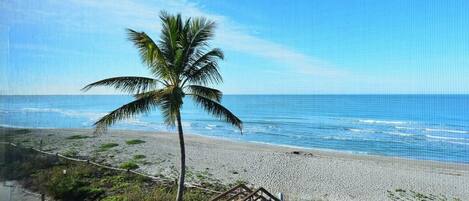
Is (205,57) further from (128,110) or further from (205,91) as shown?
(128,110)

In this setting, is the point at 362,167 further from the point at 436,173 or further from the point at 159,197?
the point at 159,197

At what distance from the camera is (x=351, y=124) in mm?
11922

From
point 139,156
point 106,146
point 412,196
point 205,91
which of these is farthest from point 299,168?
point 205,91

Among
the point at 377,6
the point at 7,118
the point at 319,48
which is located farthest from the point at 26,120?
the point at 319,48

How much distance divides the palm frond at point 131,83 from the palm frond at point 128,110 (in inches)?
3.2

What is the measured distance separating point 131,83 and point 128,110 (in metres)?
0.18

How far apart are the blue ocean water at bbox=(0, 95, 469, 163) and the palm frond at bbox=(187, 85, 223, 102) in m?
0.97

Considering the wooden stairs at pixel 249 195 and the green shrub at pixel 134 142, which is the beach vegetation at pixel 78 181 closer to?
the wooden stairs at pixel 249 195

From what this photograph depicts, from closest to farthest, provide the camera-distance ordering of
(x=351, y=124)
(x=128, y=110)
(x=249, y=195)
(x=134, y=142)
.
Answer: (x=249, y=195), (x=128, y=110), (x=134, y=142), (x=351, y=124)

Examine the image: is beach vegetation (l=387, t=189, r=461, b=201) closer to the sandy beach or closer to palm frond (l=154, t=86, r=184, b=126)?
the sandy beach

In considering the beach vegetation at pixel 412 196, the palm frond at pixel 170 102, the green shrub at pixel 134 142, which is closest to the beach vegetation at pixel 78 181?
the palm frond at pixel 170 102

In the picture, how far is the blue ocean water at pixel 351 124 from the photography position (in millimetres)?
4111

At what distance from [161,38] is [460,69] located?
10.3 feet

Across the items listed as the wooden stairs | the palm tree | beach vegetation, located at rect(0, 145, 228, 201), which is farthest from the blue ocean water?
the wooden stairs
